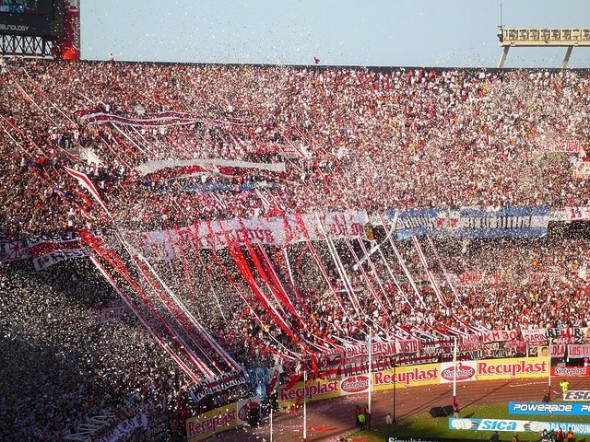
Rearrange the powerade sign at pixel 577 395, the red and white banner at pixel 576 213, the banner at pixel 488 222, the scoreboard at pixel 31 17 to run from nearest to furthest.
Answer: the powerade sign at pixel 577 395
the banner at pixel 488 222
the red and white banner at pixel 576 213
the scoreboard at pixel 31 17

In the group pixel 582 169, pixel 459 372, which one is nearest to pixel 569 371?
pixel 459 372

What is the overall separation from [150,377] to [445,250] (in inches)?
657

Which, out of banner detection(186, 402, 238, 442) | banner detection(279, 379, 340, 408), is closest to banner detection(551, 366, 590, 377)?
banner detection(279, 379, 340, 408)

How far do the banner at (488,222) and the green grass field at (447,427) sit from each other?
9.95 meters

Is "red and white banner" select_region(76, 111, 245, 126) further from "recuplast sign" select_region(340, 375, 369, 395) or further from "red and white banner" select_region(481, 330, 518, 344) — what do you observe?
"red and white banner" select_region(481, 330, 518, 344)

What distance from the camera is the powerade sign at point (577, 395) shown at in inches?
1150

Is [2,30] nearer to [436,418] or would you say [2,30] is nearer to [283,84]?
[283,84]

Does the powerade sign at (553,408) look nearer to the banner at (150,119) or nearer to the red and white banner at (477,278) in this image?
the red and white banner at (477,278)

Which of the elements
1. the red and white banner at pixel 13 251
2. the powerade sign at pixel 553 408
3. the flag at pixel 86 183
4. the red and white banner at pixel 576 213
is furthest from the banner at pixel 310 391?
the red and white banner at pixel 576 213

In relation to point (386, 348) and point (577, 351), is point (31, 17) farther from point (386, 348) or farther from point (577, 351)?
point (577, 351)

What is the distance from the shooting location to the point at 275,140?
3981cm

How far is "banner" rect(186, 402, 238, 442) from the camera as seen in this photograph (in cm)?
2450

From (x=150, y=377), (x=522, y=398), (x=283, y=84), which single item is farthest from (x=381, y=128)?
(x=150, y=377)

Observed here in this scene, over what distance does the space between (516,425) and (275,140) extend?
18288 millimetres
